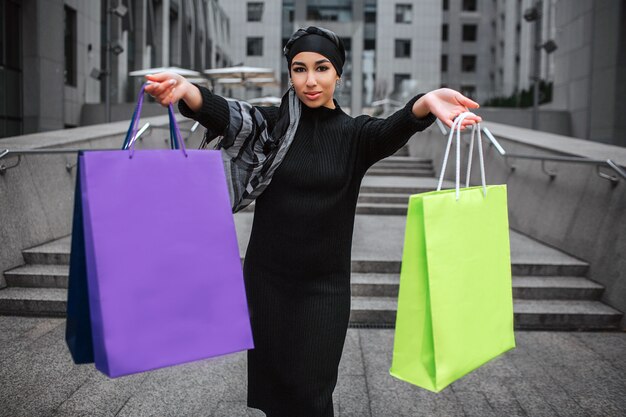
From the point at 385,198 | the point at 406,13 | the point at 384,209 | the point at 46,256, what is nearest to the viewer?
the point at 46,256

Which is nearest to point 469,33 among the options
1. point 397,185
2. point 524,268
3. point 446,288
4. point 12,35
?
point 12,35

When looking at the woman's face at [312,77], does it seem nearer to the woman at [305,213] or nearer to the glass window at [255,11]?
the woman at [305,213]

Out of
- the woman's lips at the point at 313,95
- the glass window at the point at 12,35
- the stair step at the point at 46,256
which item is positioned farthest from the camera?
the glass window at the point at 12,35

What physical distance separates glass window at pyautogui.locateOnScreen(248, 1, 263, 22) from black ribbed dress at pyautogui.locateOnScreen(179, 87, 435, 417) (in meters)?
42.5

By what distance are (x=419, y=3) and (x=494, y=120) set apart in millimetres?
24837

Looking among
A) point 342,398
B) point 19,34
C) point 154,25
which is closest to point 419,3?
point 154,25

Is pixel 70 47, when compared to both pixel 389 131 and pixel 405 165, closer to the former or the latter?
pixel 405 165

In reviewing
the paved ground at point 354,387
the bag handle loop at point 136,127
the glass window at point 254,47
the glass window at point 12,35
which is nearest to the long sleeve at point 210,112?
the bag handle loop at point 136,127

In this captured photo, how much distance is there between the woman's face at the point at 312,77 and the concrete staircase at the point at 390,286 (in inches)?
128

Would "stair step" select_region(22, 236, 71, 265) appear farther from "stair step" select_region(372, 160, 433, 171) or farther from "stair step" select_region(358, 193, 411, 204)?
"stair step" select_region(372, 160, 433, 171)

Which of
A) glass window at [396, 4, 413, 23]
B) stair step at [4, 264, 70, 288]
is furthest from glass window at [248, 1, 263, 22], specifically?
stair step at [4, 264, 70, 288]

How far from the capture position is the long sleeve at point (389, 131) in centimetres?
210

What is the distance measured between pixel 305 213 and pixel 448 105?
664 millimetres

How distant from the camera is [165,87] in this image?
1817 millimetres
